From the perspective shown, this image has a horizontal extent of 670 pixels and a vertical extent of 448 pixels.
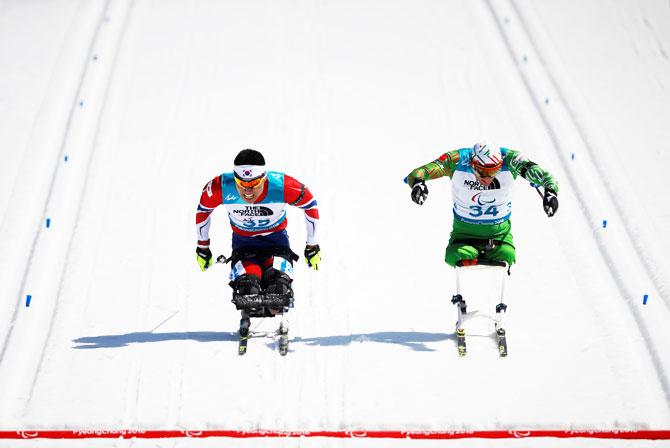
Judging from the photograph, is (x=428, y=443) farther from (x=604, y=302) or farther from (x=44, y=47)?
(x=44, y=47)

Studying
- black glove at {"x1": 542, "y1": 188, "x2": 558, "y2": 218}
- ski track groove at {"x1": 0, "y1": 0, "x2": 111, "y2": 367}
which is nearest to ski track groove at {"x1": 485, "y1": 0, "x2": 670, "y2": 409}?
black glove at {"x1": 542, "y1": 188, "x2": 558, "y2": 218}

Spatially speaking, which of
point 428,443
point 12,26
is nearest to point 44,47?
point 12,26

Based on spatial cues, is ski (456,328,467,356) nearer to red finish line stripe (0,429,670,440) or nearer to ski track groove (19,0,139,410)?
red finish line stripe (0,429,670,440)

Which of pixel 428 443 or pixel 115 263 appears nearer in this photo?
pixel 428 443

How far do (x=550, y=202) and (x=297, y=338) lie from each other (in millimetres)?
3023

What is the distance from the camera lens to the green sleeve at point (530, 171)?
8.40 metres

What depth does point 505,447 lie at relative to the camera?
7.39 m

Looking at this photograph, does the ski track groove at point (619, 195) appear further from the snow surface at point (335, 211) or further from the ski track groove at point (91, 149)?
the ski track groove at point (91, 149)

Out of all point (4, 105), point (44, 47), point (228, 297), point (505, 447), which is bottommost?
point (505, 447)

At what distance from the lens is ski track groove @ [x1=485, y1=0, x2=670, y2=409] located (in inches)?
339

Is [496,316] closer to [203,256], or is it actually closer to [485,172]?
[485,172]

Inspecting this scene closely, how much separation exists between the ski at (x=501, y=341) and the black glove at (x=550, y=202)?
138cm

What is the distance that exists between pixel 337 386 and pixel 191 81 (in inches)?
308

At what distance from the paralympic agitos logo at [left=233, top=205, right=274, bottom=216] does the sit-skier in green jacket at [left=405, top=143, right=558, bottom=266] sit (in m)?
1.51
